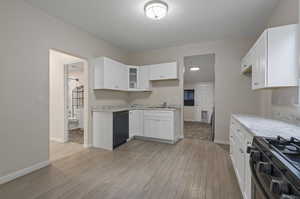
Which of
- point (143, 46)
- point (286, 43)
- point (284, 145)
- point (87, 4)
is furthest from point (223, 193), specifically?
point (143, 46)

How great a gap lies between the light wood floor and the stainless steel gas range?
99cm

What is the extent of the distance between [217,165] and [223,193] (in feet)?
2.47

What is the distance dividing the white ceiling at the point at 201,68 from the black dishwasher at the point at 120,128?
2.74 m

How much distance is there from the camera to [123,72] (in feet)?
13.0

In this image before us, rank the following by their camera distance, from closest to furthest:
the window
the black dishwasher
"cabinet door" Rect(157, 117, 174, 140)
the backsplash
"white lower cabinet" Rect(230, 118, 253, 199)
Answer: "white lower cabinet" Rect(230, 118, 253, 199) → the backsplash → the black dishwasher → "cabinet door" Rect(157, 117, 174, 140) → the window

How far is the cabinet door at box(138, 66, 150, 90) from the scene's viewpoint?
416 centimetres

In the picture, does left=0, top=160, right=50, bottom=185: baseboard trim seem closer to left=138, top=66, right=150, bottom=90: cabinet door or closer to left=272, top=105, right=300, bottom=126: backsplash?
left=138, top=66, right=150, bottom=90: cabinet door

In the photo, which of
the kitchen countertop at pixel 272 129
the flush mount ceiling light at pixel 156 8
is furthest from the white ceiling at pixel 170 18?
the kitchen countertop at pixel 272 129

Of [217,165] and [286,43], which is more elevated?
[286,43]

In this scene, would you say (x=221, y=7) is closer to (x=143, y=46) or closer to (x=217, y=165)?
(x=143, y=46)

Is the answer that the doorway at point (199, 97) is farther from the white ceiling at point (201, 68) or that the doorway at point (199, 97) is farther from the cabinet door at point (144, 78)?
the cabinet door at point (144, 78)

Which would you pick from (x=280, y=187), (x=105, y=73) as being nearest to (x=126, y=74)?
(x=105, y=73)

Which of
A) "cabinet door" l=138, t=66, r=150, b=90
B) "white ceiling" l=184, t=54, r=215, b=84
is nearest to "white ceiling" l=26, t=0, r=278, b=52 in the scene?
"cabinet door" l=138, t=66, r=150, b=90

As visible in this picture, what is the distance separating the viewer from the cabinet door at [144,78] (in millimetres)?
4164
